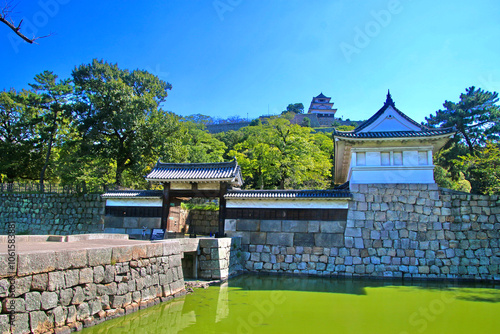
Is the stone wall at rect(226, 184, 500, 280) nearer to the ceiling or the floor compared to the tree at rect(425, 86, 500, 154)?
nearer to the floor

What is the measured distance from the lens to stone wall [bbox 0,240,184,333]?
4863 millimetres

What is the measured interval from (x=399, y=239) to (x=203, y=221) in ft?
44.4

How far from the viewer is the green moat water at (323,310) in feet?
22.4

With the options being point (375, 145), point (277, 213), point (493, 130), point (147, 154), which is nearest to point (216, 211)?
point (147, 154)

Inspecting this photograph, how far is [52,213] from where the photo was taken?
21.0m

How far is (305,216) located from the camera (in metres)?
14.0

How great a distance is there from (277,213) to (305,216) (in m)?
1.21

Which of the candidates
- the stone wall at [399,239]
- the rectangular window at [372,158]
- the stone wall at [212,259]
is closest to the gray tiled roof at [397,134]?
the rectangular window at [372,158]

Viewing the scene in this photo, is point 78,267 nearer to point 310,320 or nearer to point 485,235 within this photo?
point 310,320

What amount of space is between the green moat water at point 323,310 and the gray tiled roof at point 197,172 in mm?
5004

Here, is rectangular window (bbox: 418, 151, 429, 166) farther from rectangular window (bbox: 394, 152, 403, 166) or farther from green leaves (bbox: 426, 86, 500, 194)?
green leaves (bbox: 426, 86, 500, 194)

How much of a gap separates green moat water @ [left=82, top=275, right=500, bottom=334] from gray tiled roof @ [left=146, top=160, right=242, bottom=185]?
16.4 ft

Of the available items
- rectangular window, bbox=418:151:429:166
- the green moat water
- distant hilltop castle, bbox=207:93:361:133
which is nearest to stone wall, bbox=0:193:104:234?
the green moat water

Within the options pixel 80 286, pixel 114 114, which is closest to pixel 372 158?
pixel 80 286
